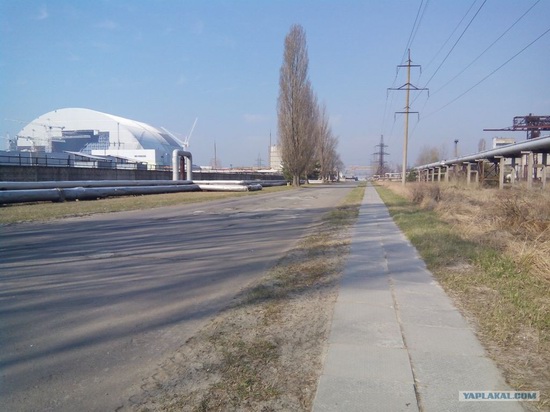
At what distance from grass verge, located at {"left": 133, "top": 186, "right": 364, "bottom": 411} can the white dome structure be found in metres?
121

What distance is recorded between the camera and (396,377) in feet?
11.6

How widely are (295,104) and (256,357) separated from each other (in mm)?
54159

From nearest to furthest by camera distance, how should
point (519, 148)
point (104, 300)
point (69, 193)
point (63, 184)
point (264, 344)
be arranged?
point (264, 344) < point (104, 300) < point (69, 193) < point (63, 184) < point (519, 148)

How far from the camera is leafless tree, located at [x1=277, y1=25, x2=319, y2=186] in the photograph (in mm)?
55875

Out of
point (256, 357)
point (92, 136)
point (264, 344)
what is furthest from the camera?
point (92, 136)

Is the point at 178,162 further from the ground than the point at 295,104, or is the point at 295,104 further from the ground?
the point at 295,104

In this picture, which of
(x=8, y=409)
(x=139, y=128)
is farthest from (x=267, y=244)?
(x=139, y=128)

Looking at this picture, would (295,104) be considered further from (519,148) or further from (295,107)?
(519,148)

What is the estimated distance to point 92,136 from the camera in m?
128

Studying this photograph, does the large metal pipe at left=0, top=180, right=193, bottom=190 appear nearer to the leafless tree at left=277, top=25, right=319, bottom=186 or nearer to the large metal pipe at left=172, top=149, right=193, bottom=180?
the large metal pipe at left=172, top=149, right=193, bottom=180

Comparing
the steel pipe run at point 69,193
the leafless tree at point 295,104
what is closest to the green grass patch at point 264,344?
the steel pipe run at point 69,193

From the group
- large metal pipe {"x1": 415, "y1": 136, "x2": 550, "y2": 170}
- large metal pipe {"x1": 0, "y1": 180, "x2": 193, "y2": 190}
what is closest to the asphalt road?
large metal pipe {"x1": 0, "y1": 180, "x2": 193, "y2": 190}

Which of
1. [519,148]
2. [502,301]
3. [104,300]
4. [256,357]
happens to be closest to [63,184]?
[104,300]

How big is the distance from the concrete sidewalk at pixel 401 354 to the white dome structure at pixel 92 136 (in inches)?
4772
